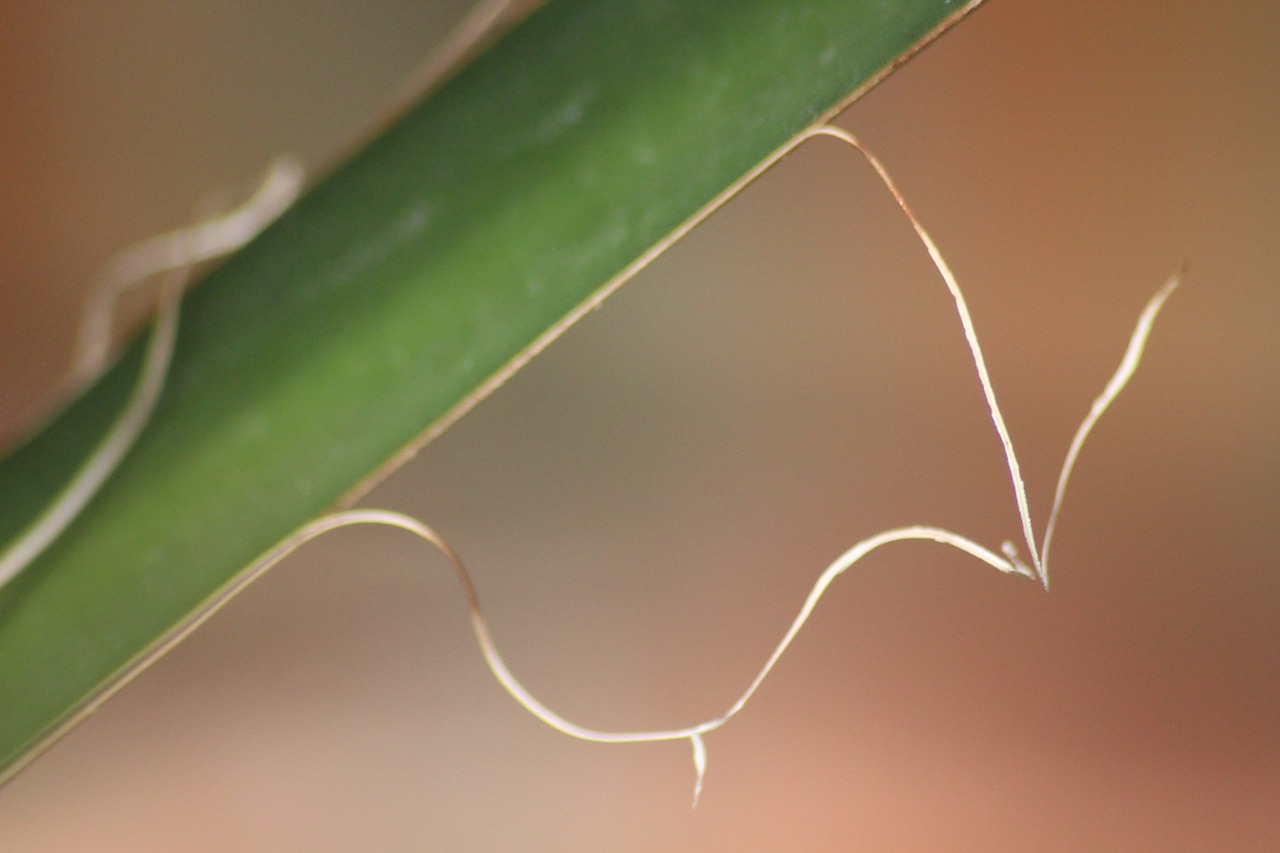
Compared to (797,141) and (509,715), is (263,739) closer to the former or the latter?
(509,715)

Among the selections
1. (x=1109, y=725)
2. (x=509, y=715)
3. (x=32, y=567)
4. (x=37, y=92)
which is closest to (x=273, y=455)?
(x=32, y=567)

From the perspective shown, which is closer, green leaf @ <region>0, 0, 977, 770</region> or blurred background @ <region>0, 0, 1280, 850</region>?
green leaf @ <region>0, 0, 977, 770</region>

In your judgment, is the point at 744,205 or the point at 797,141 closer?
the point at 797,141

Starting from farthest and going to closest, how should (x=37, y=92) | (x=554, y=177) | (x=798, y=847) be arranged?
1. (x=37, y=92)
2. (x=798, y=847)
3. (x=554, y=177)

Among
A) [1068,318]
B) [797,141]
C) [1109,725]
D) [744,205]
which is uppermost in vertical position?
[744,205]

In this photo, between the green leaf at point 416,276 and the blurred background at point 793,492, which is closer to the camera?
the green leaf at point 416,276
